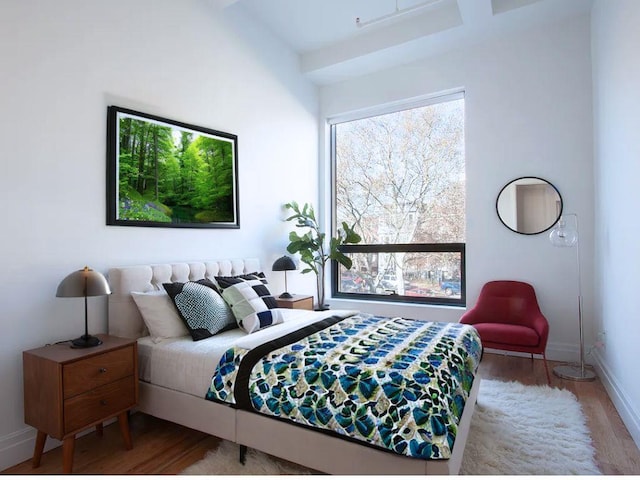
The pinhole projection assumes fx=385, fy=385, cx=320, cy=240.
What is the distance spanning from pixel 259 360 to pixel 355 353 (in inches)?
21.1

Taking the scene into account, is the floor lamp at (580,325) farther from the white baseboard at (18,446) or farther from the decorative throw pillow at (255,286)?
the white baseboard at (18,446)

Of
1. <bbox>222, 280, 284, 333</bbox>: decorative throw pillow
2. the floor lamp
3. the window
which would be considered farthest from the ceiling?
<bbox>222, 280, 284, 333</bbox>: decorative throw pillow

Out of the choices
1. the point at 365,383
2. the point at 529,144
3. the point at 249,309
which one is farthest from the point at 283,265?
the point at 529,144

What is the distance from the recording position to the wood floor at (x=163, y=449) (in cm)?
211

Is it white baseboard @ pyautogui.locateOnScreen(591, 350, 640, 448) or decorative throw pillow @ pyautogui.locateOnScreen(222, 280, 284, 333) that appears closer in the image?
white baseboard @ pyautogui.locateOnScreen(591, 350, 640, 448)

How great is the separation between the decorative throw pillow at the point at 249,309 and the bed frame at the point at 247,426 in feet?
1.62

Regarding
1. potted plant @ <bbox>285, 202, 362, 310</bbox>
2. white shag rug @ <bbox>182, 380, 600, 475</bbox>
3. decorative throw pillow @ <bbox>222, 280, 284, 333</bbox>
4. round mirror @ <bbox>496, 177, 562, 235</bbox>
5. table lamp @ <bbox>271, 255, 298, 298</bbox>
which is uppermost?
round mirror @ <bbox>496, 177, 562, 235</bbox>

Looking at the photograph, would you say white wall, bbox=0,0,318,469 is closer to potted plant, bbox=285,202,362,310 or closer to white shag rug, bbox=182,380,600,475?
potted plant, bbox=285,202,362,310

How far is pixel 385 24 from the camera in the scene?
431 cm

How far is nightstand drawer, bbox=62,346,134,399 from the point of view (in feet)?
6.60

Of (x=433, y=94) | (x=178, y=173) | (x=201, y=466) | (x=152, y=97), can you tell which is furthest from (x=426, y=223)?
(x=201, y=466)

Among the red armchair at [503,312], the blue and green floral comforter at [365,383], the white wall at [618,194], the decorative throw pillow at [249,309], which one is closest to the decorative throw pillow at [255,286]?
the decorative throw pillow at [249,309]

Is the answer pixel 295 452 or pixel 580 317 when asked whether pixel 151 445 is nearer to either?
pixel 295 452

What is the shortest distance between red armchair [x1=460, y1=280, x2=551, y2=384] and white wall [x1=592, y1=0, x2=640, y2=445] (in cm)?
55
